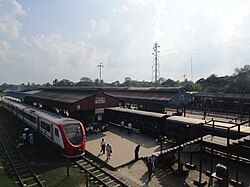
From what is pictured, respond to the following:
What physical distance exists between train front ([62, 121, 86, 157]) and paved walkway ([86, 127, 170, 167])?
6.52 feet

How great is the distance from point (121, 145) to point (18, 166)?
919cm

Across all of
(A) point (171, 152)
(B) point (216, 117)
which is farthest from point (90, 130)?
(B) point (216, 117)

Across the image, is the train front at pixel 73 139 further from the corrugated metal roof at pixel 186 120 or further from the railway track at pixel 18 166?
the corrugated metal roof at pixel 186 120

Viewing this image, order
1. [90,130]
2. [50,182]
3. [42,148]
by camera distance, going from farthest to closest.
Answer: [90,130] < [42,148] < [50,182]

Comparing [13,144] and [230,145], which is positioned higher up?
[230,145]

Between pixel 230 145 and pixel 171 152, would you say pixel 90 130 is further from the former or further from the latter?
pixel 230 145

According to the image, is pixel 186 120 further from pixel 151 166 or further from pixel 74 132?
pixel 74 132

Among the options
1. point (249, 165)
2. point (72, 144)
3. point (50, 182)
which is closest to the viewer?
point (50, 182)

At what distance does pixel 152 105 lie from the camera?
40000 mm

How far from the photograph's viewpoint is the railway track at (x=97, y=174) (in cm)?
1540

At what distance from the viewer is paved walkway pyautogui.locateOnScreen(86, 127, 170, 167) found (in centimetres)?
1976

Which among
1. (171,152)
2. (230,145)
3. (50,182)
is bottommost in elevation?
(50,182)

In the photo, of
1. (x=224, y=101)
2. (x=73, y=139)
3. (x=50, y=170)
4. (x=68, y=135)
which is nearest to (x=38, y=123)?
(x=68, y=135)

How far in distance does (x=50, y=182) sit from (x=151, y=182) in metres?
6.42
